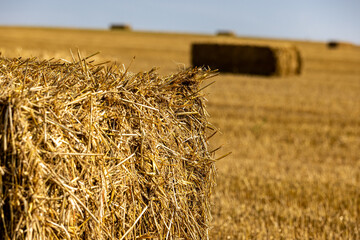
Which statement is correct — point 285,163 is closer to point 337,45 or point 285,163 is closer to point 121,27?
point 337,45

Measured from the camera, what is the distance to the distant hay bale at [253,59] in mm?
21703

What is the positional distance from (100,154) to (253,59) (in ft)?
64.3

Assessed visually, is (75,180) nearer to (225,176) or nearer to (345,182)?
(225,176)

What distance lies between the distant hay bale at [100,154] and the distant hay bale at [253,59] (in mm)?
18058

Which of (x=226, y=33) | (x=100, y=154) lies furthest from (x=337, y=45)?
(x=100, y=154)

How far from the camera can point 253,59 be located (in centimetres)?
2195

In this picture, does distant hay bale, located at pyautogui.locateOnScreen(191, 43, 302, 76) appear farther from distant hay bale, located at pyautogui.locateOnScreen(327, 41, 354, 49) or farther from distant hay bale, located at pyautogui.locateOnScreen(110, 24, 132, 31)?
distant hay bale, located at pyautogui.locateOnScreen(110, 24, 132, 31)

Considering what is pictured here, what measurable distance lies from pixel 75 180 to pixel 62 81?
2.07 ft

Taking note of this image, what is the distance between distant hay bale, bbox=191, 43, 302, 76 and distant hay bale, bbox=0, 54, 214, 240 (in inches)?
711

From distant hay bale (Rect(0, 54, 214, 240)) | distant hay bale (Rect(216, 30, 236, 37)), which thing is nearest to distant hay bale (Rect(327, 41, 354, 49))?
distant hay bale (Rect(216, 30, 236, 37))

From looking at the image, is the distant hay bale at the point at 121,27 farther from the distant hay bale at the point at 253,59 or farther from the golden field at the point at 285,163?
the golden field at the point at 285,163

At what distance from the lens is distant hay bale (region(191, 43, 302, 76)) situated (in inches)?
854

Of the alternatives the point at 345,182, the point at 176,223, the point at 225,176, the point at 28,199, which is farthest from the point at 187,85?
the point at 345,182

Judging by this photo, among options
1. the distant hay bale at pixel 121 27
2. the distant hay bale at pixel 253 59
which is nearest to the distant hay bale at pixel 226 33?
the distant hay bale at pixel 121 27
